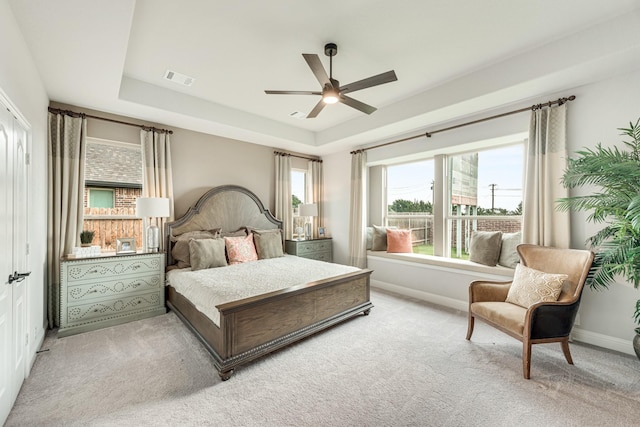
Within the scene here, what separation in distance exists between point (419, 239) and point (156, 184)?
4289mm

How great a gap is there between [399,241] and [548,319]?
2.63 meters

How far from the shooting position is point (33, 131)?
7.97ft

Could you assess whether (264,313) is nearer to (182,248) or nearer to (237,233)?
(182,248)

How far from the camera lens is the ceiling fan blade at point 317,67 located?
2137 mm

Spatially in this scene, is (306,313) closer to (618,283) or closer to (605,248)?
(605,248)

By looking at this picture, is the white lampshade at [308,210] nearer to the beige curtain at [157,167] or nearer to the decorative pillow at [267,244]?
the decorative pillow at [267,244]

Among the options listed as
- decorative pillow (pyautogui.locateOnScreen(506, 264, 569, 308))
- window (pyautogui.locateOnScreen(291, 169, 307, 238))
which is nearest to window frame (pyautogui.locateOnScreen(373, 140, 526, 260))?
decorative pillow (pyautogui.locateOnScreen(506, 264, 569, 308))

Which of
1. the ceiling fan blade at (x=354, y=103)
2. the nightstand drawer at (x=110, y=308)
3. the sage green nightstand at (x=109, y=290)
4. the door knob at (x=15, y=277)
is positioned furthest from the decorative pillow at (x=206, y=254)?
the ceiling fan blade at (x=354, y=103)

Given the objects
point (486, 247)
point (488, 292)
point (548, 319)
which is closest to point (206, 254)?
point (488, 292)

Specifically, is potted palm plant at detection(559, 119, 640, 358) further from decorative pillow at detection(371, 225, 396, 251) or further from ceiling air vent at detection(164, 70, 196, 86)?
ceiling air vent at detection(164, 70, 196, 86)

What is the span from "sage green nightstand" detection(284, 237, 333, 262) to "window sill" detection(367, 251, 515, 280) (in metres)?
0.96

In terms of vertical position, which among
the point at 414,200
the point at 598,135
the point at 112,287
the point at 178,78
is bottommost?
the point at 112,287

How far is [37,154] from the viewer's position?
2605mm

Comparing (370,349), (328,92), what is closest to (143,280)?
(370,349)
